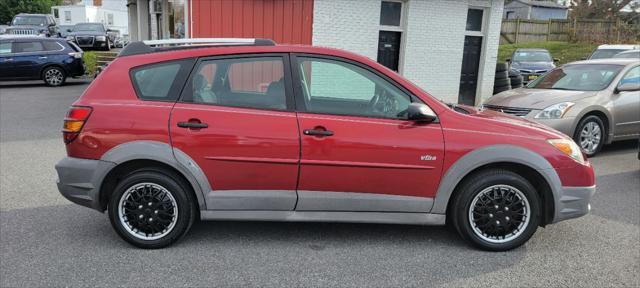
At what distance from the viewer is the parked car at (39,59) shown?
51.2ft

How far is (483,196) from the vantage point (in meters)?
4.08

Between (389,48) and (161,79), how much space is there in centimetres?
959

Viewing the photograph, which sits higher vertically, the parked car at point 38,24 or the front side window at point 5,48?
the parked car at point 38,24

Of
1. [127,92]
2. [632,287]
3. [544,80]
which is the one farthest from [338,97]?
[544,80]

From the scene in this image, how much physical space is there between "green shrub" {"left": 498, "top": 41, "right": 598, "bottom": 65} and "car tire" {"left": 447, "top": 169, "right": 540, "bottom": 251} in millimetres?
23115

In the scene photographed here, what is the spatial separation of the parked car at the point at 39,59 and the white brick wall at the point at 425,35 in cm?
913

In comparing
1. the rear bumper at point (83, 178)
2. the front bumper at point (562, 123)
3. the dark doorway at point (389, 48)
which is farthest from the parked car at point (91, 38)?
the rear bumper at point (83, 178)

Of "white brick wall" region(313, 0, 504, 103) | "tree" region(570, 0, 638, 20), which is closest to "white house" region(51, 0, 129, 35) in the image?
"white brick wall" region(313, 0, 504, 103)

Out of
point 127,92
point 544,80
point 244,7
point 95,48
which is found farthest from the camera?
point 95,48

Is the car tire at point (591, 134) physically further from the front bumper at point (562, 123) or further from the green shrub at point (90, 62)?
the green shrub at point (90, 62)

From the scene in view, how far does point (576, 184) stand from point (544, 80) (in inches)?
213

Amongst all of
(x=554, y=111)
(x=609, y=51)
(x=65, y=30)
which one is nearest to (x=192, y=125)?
(x=554, y=111)

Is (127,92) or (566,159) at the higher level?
(127,92)

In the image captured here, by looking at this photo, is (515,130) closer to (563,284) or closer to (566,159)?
(566,159)
